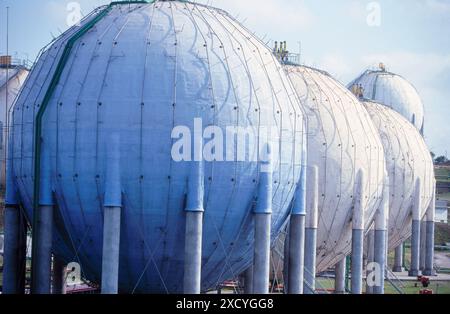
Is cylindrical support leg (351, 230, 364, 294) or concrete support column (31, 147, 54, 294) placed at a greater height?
concrete support column (31, 147, 54, 294)

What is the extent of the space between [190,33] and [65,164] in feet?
26.0

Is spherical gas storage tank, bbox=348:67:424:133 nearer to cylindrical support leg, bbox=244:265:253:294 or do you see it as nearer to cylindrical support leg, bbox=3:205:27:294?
cylindrical support leg, bbox=244:265:253:294

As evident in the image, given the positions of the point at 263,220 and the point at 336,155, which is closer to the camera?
the point at 263,220

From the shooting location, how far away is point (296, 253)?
45.9 m

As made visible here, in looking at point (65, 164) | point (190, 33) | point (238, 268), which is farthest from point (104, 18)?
point (238, 268)

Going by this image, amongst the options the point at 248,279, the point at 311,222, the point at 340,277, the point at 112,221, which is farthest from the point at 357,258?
the point at 112,221

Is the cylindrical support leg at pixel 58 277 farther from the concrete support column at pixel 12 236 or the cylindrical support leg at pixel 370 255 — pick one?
the cylindrical support leg at pixel 370 255

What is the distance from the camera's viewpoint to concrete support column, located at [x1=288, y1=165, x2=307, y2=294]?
44781 mm

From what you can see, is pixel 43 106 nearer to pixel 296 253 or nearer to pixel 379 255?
pixel 296 253

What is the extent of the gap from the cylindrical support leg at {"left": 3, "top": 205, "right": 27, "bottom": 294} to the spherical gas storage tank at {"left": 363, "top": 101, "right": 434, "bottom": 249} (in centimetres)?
3617

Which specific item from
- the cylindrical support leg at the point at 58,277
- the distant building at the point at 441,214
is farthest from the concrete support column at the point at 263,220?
the distant building at the point at 441,214

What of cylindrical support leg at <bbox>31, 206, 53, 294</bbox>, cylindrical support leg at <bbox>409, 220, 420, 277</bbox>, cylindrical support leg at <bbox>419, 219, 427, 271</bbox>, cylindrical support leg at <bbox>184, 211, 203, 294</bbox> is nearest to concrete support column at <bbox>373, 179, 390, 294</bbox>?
cylindrical support leg at <bbox>409, 220, 420, 277</bbox>

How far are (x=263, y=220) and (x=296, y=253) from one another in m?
5.32

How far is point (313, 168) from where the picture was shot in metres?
51.3
